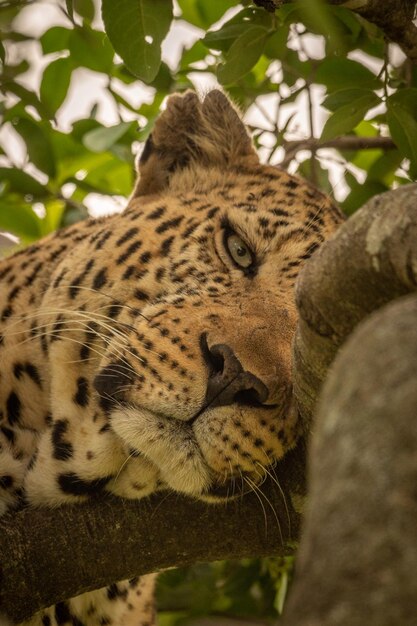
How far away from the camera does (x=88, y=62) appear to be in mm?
5152

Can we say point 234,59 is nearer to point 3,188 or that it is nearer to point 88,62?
point 88,62

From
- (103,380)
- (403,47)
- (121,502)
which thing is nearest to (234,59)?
(403,47)

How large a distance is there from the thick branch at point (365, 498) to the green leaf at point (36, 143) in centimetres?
409

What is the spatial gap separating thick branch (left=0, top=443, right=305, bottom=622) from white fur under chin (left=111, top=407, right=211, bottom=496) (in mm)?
183

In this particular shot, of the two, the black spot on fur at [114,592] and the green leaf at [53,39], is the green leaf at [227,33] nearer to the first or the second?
the green leaf at [53,39]

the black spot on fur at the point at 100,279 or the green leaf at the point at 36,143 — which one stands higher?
the green leaf at the point at 36,143

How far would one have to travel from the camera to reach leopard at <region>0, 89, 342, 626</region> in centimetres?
311

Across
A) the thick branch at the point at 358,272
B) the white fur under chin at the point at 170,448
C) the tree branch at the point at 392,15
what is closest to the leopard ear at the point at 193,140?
the tree branch at the point at 392,15

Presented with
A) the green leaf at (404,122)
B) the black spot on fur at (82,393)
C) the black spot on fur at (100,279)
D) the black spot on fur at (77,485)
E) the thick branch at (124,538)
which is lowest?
the thick branch at (124,538)

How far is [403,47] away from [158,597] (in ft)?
11.1

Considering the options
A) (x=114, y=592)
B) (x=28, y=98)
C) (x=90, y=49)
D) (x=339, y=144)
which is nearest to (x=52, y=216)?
(x=28, y=98)

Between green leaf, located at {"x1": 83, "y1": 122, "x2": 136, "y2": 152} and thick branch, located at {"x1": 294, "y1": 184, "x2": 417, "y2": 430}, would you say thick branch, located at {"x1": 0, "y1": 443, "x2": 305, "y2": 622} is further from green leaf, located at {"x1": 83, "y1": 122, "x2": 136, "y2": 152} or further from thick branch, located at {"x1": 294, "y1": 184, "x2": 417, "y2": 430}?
green leaf, located at {"x1": 83, "y1": 122, "x2": 136, "y2": 152}

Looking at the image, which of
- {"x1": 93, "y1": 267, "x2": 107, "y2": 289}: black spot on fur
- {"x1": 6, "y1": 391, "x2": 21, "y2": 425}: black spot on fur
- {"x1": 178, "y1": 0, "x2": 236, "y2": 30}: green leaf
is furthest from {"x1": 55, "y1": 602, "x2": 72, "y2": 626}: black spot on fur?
{"x1": 178, "y1": 0, "x2": 236, "y2": 30}: green leaf

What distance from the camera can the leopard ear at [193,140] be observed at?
183 inches
